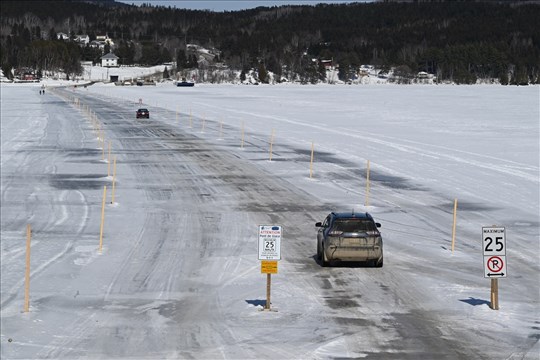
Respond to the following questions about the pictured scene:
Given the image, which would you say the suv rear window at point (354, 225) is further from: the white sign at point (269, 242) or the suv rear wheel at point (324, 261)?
the white sign at point (269, 242)

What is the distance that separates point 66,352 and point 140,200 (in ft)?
57.3

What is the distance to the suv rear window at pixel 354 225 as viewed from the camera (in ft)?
65.4

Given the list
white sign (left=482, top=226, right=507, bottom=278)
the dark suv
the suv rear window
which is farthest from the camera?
the suv rear window

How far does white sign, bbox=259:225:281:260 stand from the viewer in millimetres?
15828

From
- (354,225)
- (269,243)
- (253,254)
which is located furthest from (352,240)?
(269,243)

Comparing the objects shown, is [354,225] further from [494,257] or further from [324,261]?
[494,257]

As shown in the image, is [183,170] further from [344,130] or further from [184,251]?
[344,130]

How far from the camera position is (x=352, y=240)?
19812mm

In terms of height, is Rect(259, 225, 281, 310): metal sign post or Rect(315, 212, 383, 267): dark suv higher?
Rect(259, 225, 281, 310): metal sign post

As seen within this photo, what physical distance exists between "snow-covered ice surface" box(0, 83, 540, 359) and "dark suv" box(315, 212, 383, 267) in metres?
0.42

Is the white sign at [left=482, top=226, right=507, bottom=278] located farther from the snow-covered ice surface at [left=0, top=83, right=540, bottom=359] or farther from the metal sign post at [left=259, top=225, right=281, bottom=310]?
the metal sign post at [left=259, top=225, right=281, bottom=310]

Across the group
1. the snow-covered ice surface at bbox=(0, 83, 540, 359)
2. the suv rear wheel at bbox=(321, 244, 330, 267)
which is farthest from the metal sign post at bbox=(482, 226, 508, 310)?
the suv rear wheel at bbox=(321, 244, 330, 267)

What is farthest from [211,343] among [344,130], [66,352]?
[344,130]

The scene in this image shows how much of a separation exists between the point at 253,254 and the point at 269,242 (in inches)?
238
